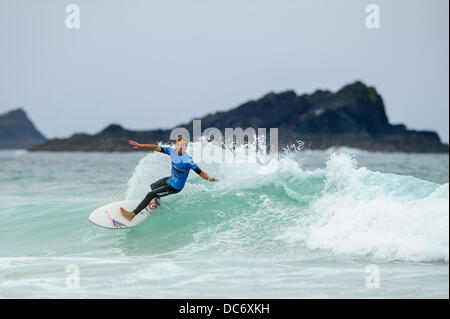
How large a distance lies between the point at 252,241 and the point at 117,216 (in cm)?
282

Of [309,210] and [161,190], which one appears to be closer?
[161,190]

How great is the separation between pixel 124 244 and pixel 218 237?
1.70 m

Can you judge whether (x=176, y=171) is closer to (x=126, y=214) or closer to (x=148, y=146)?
(x=148, y=146)

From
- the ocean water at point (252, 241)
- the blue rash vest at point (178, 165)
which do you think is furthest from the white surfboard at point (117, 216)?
the blue rash vest at point (178, 165)

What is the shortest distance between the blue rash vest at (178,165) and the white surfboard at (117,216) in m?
1.23

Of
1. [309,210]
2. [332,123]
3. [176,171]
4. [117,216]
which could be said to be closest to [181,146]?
[176,171]

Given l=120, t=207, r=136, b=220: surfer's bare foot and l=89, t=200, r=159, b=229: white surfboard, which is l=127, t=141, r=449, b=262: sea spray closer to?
l=89, t=200, r=159, b=229: white surfboard

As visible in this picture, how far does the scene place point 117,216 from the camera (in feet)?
35.4

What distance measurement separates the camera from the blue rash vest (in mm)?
9820

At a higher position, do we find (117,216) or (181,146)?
(181,146)

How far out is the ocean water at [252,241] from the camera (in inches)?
283

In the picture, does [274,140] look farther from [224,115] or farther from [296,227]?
[224,115]

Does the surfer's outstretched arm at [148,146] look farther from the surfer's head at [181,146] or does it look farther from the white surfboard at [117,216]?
the white surfboard at [117,216]

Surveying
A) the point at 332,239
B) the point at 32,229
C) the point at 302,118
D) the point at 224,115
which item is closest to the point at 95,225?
the point at 32,229
